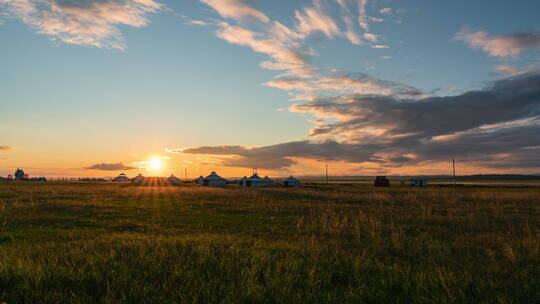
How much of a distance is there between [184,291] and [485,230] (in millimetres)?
11387

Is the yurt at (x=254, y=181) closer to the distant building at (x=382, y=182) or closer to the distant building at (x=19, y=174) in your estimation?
the distant building at (x=382, y=182)

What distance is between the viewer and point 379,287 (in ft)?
14.7

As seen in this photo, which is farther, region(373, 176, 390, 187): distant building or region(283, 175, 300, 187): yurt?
region(283, 175, 300, 187): yurt

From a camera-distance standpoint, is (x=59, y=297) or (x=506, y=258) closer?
(x=59, y=297)

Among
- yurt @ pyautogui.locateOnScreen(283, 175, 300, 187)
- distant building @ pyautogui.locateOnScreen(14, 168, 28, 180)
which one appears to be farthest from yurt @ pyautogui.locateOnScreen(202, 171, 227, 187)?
distant building @ pyautogui.locateOnScreen(14, 168, 28, 180)

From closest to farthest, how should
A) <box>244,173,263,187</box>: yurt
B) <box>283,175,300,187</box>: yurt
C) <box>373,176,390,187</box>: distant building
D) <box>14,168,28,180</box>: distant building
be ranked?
<box>373,176,390,187</box>: distant building, <box>283,175,300,187</box>: yurt, <box>244,173,263,187</box>: yurt, <box>14,168,28,180</box>: distant building

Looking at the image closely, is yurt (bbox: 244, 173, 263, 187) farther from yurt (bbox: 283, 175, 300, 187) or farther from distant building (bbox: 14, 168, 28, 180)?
distant building (bbox: 14, 168, 28, 180)

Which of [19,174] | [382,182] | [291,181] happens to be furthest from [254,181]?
[19,174]

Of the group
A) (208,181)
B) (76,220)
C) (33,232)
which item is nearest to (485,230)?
(33,232)

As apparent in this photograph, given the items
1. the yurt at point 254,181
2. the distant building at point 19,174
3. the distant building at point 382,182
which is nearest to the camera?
the distant building at point 382,182

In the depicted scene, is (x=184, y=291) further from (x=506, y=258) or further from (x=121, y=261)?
(x=506, y=258)

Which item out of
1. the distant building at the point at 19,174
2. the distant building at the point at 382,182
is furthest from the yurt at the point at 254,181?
the distant building at the point at 19,174

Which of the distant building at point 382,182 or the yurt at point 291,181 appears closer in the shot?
the distant building at point 382,182

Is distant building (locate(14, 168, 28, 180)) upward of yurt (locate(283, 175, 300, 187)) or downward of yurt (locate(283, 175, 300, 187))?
upward
